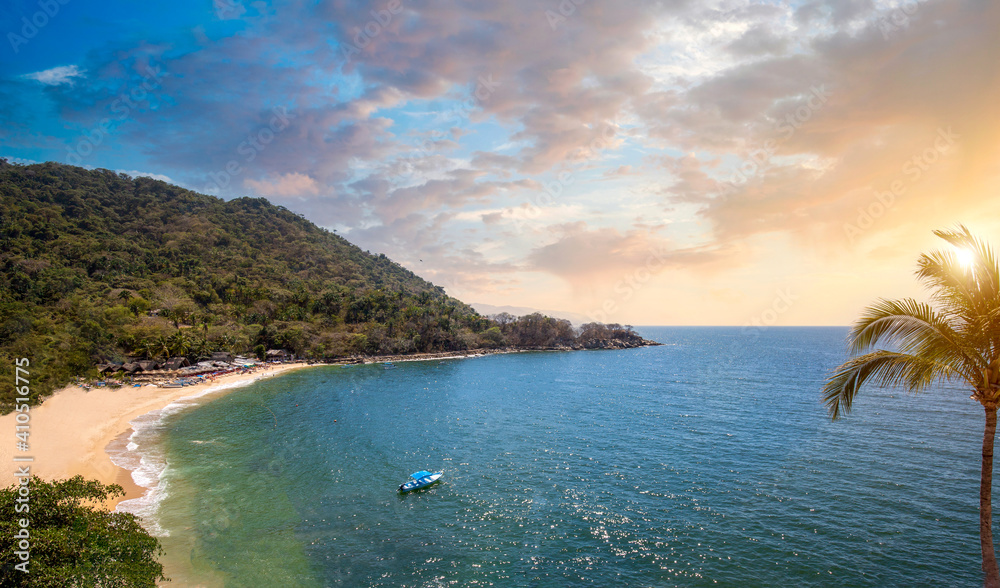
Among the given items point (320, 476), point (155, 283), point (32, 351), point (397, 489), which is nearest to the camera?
point (397, 489)

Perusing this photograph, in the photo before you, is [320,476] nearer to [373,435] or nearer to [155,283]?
[373,435]

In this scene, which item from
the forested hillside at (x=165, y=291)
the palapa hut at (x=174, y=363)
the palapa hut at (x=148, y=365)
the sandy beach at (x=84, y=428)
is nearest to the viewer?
the sandy beach at (x=84, y=428)

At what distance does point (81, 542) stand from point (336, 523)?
13812mm

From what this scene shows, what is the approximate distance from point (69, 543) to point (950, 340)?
26.1 metres

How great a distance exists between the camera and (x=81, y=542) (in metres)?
12.9

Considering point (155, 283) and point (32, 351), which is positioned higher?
point (155, 283)

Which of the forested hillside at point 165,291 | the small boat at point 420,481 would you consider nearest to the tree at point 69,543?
the small boat at point 420,481

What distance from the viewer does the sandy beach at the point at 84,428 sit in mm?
28031

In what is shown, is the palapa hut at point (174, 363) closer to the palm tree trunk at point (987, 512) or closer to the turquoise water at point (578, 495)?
the turquoise water at point (578, 495)

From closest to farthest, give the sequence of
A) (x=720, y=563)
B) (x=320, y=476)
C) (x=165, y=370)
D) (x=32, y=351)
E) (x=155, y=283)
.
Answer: (x=720, y=563) < (x=320, y=476) < (x=32, y=351) < (x=165, y=370) < (x=155, y=283)

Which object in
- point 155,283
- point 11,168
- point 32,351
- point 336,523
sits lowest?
point 336,523

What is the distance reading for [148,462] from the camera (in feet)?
108

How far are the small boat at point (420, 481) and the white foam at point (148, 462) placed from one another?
45.7ft

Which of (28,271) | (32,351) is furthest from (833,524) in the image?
(28,271)
